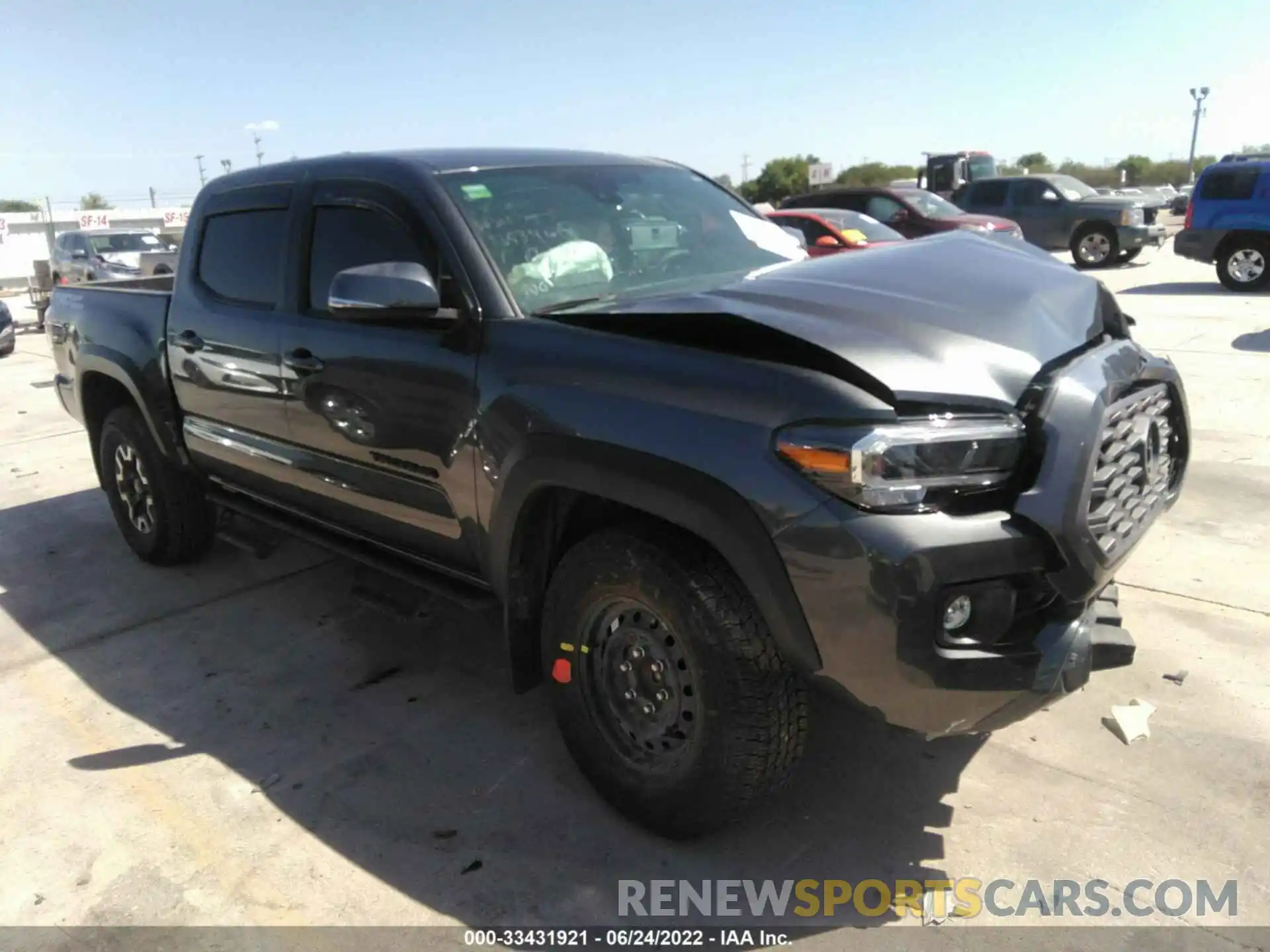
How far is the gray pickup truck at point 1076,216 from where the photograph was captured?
1797 centimetres

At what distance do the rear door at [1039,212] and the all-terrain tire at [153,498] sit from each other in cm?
1749

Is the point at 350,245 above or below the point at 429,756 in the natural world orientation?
above

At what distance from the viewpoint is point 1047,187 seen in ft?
62.5

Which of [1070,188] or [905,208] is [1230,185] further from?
[1070,188]

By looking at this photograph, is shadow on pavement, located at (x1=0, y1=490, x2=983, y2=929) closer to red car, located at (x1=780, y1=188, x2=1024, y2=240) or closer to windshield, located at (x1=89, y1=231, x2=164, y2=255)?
red car, located at (x1=780, y1=188, x2=1024, y2=240)

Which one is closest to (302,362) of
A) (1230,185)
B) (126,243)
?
(1230,185)

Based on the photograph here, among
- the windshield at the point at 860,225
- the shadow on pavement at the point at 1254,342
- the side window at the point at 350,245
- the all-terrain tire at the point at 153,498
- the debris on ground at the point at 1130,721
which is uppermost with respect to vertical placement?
the side window at the point at 350,245

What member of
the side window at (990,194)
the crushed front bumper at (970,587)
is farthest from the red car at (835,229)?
the crushed front bumper at (970,587)

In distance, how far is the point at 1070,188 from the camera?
19.1 meters

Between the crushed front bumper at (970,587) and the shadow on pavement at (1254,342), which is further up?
the crushed front bumper at (970,587)

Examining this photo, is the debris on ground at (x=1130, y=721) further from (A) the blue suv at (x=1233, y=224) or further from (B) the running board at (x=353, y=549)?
(A) the blue suv at (x=1233, y=224)

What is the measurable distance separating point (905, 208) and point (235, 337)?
14.7 metres

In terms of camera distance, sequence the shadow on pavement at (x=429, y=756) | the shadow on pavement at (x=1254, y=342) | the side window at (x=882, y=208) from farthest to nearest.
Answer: the side window at (x=882, y=208) < the shadow on pavement at (x=1254, y=342) < the shadow on pavement at (x=429, y=756)

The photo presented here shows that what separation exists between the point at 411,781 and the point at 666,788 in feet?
3.12
